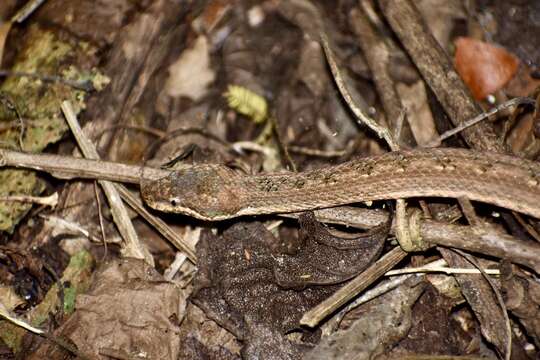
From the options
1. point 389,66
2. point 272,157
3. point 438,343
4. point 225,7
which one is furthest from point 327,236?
point 225,7

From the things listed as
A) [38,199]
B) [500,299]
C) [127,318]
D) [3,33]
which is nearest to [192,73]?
[3,33]

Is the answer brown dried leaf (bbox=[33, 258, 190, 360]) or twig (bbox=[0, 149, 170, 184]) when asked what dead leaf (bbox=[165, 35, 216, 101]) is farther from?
brown dried leaf (bbox=[33, 258, 190, 360])

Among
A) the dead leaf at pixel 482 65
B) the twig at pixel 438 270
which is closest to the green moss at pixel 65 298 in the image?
the twig at pixel 438 270

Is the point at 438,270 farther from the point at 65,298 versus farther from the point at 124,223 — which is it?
the point at 65,298

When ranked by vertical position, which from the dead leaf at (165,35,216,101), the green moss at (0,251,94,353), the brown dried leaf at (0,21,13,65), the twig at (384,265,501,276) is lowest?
the green moss at (0,251,94,353)

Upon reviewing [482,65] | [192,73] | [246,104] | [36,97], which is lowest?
[246,104]

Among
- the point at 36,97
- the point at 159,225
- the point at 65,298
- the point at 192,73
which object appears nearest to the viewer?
the point at 65,298

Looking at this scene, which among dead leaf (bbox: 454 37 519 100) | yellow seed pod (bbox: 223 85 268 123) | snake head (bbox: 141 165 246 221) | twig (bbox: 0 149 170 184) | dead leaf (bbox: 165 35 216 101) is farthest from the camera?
yellow seed pod (bbox: 223 85 268 123)

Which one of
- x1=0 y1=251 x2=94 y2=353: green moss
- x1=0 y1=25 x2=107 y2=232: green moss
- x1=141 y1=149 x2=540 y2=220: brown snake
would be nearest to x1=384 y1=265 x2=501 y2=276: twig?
x1=141 y1=149 x2=540 y2=220: brown snake
